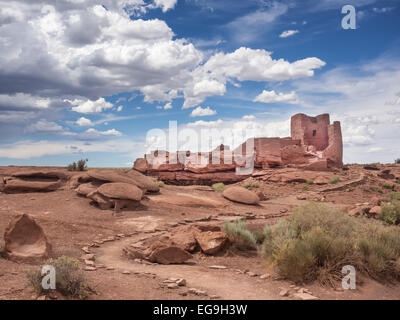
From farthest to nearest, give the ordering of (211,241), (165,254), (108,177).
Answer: (108,177) → (211,241) → (165,254)

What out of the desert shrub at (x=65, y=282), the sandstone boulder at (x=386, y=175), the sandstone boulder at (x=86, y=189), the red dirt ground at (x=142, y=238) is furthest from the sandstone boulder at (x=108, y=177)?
the sandstone boulder at (x=386, y=175)

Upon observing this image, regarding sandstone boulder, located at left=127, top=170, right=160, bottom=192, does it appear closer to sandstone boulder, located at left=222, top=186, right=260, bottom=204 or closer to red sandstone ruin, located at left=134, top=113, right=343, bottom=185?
sandstone boulder, located at left=222, top=186, right=260, bottom=204

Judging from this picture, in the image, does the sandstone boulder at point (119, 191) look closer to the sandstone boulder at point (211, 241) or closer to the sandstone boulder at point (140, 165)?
the sandstone boulder at point (211, 241)

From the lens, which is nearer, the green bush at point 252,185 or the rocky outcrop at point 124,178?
the rocky outcrop at point 124,178

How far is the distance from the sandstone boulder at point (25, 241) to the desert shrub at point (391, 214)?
12.2m

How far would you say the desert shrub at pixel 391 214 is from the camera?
12.5m

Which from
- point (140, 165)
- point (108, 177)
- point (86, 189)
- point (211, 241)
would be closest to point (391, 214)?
point (211, 241)

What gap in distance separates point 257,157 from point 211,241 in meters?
25.6

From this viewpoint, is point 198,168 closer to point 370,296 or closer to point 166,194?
point 166,194

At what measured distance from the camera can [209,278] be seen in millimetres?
6465

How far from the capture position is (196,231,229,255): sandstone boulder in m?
8.47

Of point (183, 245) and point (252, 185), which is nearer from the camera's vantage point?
point (183, 245)

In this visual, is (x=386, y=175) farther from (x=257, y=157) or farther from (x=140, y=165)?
(x=140, y=165)
